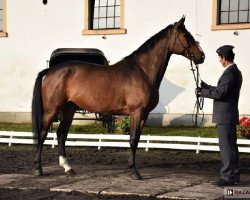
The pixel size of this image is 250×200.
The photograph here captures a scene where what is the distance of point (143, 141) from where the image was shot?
1712 cm

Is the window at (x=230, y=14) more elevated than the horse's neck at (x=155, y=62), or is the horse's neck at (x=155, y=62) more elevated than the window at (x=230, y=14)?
the window at (x=230, y=14)

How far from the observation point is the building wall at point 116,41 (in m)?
21.1

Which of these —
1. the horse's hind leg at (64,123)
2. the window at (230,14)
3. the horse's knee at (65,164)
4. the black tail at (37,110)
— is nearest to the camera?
the horse's knee at (65,164)

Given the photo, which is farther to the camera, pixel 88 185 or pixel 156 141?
pixel 156 141

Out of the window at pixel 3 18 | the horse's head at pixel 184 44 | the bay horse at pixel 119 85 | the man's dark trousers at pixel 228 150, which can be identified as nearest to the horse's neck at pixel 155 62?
the bay horse at pixel 119 85

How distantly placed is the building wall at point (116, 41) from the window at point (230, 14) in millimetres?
226

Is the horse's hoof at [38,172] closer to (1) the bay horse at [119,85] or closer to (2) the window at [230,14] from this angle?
(1) the bay horse at [119,85]

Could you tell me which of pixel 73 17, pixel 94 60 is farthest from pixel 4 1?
pixel 94 60

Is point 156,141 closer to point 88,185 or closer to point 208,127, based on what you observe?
point 208,127

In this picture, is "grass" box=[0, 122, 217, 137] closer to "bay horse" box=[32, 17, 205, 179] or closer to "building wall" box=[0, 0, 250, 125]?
"building wall" box=[0, 0, 250, 125]

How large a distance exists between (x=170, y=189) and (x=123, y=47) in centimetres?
1370

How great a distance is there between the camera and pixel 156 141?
55.5 feet

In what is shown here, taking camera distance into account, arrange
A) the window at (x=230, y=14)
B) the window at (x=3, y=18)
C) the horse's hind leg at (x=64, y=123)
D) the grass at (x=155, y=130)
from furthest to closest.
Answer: the window at (x=3, y=18)
the window at (x=230, y=14)
the grass at (x=155, y=130)
the horse's hind leg at (x=64, y=123)

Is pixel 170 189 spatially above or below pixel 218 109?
below
